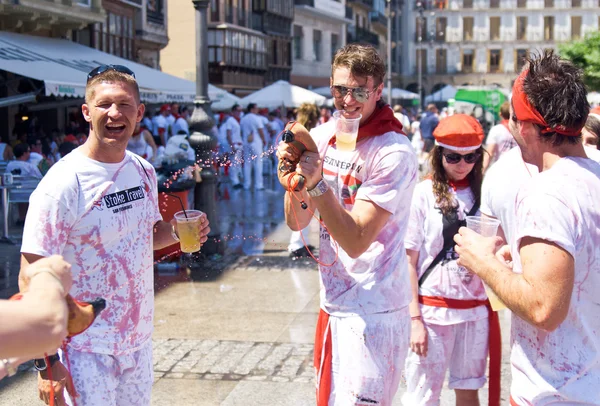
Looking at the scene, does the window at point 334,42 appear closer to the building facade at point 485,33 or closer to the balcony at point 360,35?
the balcony at point 360,35

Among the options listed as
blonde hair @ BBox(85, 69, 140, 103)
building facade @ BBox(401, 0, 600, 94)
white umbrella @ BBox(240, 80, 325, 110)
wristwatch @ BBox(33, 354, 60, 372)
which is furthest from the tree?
building facade @ BBox(401, 0, 600, 94)

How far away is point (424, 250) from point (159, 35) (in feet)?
93.2

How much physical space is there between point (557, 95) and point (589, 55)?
33.2 metres

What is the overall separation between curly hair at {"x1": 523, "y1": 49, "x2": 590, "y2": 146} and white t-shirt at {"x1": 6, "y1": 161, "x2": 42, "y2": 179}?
9971mm

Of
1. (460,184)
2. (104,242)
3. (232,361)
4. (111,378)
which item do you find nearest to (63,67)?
(232,361)

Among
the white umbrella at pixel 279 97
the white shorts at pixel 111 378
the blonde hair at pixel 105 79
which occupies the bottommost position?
the white shorts at pixel 111 378

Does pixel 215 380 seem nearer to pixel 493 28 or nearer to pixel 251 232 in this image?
pixel 251 232

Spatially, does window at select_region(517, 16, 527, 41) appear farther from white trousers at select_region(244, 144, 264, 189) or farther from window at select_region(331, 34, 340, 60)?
white trousers at select_region(244, 144, 264, 189)

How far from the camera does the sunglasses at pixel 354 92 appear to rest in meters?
3.28

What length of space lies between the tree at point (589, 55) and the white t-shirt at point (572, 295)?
31615 millimetres

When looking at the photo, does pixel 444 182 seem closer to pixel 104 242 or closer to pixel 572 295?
pixel 572 295

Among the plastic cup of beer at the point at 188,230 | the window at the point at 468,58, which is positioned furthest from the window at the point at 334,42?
the plastic cup of beer at the point at 188,230

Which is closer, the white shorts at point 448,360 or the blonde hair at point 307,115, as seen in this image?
the white shorts at point 448,360

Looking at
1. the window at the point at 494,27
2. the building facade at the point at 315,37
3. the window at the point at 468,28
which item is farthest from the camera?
the window at the point at 468,28
